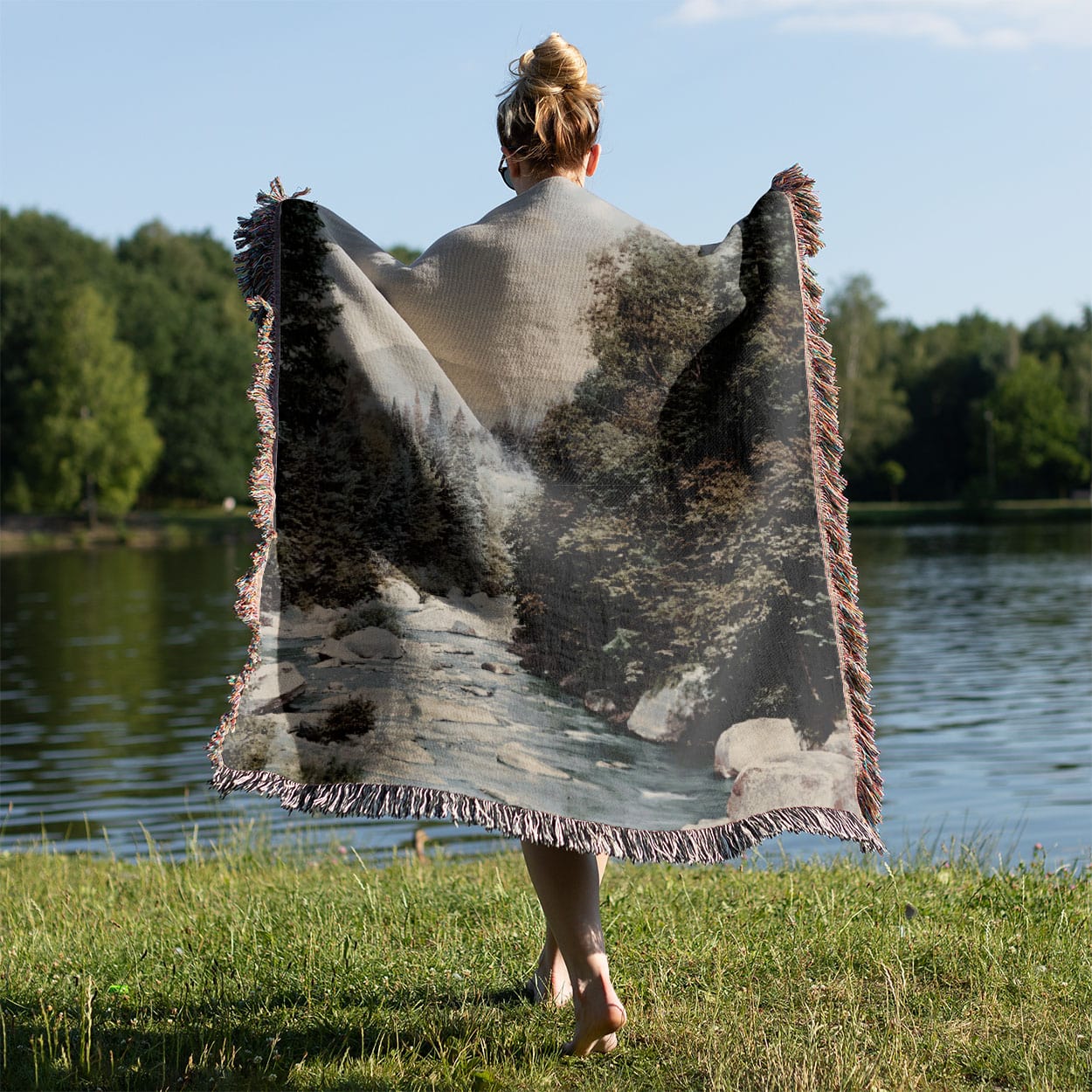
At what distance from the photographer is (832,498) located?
3.09 m

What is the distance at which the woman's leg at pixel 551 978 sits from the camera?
3166 mm

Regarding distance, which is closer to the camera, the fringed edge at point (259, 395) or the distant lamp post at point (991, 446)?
the fringed edge at point (259, 395)

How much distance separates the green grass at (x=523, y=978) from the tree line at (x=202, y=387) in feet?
127

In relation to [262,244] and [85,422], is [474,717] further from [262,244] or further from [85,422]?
[85,422]

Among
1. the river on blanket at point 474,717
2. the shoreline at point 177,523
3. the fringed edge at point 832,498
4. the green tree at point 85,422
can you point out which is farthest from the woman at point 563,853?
the green tree at point 85,422

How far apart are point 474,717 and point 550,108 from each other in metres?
1.39

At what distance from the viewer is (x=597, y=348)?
3109 millimetres

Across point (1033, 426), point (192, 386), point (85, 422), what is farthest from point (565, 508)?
point (1033, 426)

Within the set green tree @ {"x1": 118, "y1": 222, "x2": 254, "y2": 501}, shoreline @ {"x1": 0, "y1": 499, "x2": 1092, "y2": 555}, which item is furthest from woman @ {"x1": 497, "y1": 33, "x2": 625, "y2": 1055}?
green tree @ {"x1": 118, "y1": 222, "x2": 254, "y2": 501}

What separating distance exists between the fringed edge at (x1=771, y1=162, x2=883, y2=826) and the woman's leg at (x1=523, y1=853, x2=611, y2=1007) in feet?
2.16

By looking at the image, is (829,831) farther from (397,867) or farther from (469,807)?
(397,867)

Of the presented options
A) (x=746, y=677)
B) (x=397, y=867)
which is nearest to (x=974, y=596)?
(x=397, y=867)

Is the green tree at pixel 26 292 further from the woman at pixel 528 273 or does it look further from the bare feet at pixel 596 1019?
the bare feet at pixel 596 1019

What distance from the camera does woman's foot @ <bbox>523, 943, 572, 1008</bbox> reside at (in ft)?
10.4
